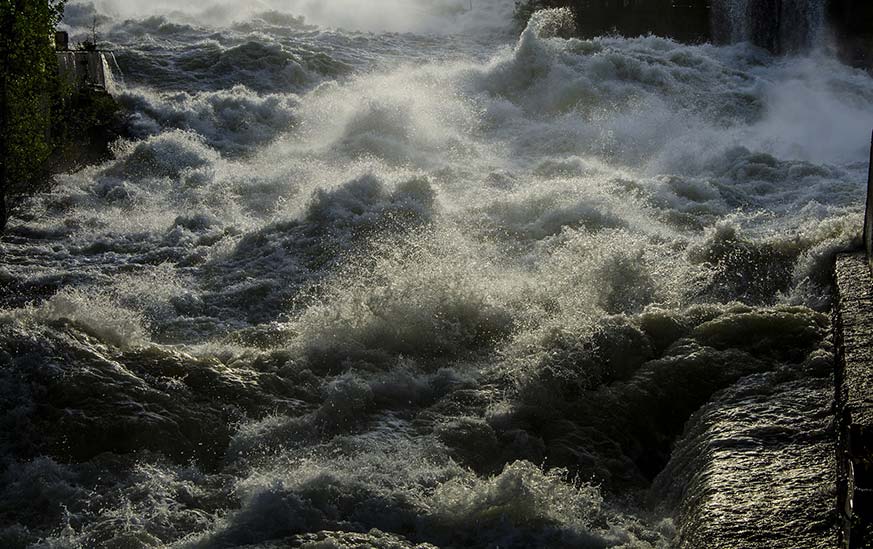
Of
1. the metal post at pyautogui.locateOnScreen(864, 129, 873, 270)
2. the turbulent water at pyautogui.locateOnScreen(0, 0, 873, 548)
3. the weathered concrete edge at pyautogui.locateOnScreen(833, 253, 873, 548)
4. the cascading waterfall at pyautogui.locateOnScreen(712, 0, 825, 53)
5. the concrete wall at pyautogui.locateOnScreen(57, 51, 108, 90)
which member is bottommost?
the turbulent water at pyautogui.locateOnScreen(0, 0, 873, 548)

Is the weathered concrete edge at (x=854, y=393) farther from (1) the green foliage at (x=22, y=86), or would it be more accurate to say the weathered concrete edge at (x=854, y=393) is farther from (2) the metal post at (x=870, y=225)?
(1) the green foliage at (x=22, y=86)

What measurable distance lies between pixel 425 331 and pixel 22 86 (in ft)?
24.4

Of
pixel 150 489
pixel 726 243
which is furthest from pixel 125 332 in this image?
pixel 726 243

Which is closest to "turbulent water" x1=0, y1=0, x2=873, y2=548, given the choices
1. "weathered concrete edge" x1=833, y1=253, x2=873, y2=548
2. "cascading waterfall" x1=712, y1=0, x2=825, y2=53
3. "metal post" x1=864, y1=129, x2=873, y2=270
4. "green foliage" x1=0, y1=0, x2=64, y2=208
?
"weathered concrete edge" x1=833, y1=253, x2=873, y2=548

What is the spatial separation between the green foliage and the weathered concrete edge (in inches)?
404

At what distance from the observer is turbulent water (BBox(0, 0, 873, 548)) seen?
624 centimetres

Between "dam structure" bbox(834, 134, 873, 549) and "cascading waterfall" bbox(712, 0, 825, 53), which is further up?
"cascading waterfall" bbox(712, 0, 825, 53)

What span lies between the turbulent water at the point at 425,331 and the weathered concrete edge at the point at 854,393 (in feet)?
0.90

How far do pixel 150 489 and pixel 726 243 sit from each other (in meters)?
7.11

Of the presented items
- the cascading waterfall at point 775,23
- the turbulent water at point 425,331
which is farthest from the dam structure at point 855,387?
the cascading waterfall at point 775,23

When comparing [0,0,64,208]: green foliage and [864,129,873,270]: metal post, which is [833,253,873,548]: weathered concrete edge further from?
[0,0,64,208]: green foliage

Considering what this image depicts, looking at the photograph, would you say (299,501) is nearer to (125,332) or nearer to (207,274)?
(125,332)

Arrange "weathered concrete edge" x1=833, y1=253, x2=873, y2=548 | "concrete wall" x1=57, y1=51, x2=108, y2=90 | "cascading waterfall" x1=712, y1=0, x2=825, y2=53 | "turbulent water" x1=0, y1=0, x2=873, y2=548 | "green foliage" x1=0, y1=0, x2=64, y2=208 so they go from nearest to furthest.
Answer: "weathered concrete edge" x1=833, y1=253, x2=873, y2=548 < "turbulent water" x1=0, y1=0, x2=873, y2=548 < "green foliage" x1=0, y1=0, x2=64, y2=208 < "concrete wall" x1=57, y1=51, x2=108, y2=90 < "cascading waterfall" x1=712, y1=0, x2=825, y2=53

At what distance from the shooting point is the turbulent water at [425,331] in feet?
20.5
